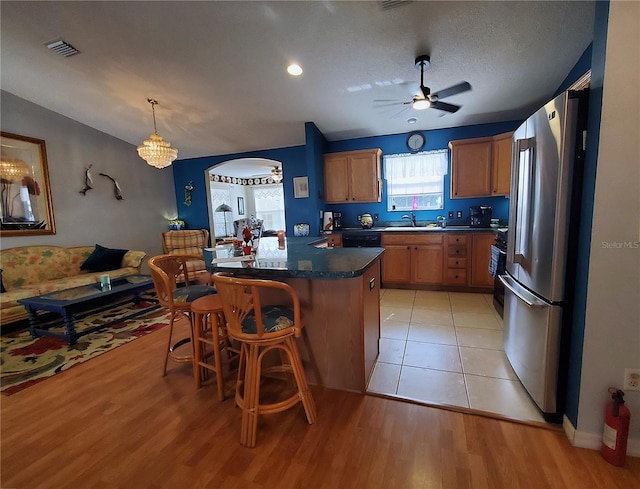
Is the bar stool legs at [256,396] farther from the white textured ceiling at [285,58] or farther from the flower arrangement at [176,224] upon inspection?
the flower arrangement at [176,224]

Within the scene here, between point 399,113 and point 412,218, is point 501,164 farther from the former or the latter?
point 399,113

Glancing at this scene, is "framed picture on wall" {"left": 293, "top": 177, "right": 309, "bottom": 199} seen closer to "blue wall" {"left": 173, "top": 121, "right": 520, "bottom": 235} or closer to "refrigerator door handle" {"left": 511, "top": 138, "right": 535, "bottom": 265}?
"blue wall" {"left": 173, "top": 121, "right": 520, "bottom": 235}

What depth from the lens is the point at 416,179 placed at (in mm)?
4602

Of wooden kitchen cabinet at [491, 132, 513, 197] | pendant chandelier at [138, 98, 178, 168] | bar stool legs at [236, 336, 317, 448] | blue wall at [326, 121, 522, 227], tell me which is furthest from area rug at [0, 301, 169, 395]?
wooden kitchen cabinet at [491, 132, 513, 197]

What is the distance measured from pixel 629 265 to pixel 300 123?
→ 12.9ft

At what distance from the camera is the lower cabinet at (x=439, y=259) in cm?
380

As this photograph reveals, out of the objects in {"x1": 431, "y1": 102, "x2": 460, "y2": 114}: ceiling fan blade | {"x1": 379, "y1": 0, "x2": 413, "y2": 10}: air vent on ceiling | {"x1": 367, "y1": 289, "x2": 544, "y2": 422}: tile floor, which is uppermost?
{"x1": 379, "y1": 0, "x2": 413, "y2": 10}: air vent on ceiling

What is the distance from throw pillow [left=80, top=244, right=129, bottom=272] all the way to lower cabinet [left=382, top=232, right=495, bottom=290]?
13.7ft

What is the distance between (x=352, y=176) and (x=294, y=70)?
6.40 feet

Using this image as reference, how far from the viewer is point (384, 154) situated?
4.68 meters

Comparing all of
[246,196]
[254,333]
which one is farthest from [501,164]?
[246,196]

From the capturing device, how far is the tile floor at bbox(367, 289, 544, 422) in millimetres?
1731

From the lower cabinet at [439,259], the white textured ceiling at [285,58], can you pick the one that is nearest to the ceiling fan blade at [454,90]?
the white textured ceiling at [285,58]

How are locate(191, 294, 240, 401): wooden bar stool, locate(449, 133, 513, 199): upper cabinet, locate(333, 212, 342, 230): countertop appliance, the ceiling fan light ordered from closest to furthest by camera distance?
locate(191, 294, 240, 401): wooden bar stool, the ceiling fan light, locate(449, 133, 513, 199): upper cabinet, locate(333, 212, 342, 230): countertop appliance
